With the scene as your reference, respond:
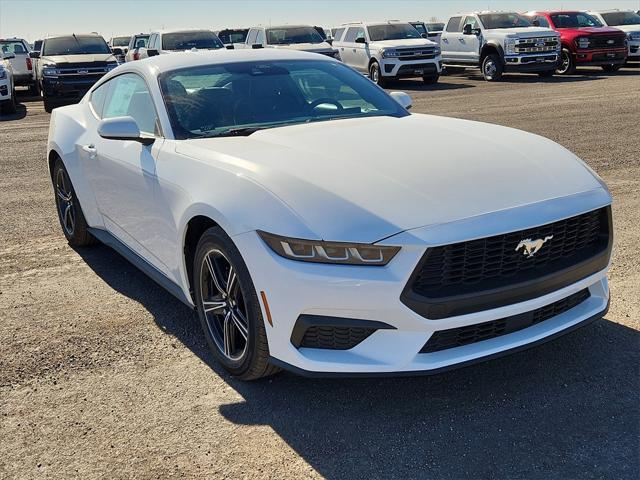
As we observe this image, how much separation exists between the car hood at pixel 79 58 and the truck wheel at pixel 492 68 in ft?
35.5

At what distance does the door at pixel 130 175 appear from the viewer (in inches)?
170

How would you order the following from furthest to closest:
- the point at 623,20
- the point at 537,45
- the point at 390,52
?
the point at 623,20
the point at 537,45
the point at 390,52

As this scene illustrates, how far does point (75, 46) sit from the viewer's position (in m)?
19.0

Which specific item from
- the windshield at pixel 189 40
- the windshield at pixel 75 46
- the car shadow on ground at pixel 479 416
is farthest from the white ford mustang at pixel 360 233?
the windshield at pixel 189 40

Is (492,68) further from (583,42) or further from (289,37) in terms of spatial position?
(289,37)

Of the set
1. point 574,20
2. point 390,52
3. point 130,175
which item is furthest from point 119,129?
point 574,20

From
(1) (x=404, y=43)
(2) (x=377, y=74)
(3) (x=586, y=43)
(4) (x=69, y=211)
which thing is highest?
(1) (x=404, y=43)

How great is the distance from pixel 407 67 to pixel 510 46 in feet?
9.78

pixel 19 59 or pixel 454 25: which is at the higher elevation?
pixel 454 25

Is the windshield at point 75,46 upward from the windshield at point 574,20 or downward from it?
downward

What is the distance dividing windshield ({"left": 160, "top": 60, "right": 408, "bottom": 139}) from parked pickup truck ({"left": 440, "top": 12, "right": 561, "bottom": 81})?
17.0 metres

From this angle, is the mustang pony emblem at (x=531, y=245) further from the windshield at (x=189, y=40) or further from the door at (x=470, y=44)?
the door at (x=470, y=44)

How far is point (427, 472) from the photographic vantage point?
2.90 meters

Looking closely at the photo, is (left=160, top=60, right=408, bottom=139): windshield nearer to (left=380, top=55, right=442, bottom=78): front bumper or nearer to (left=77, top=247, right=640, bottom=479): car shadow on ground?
(left=77, top=247, right=640, bottom=479): car shadow on ground
